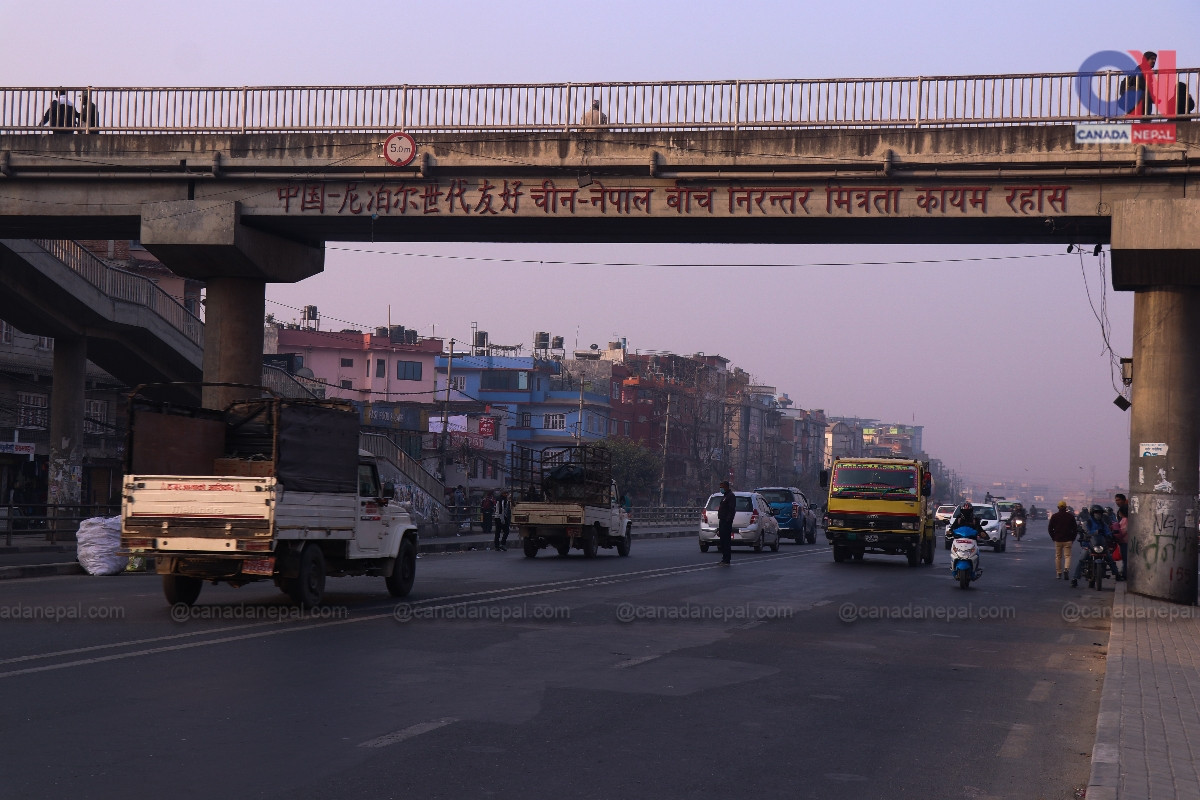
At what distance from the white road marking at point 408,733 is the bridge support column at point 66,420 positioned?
2841 centimetres

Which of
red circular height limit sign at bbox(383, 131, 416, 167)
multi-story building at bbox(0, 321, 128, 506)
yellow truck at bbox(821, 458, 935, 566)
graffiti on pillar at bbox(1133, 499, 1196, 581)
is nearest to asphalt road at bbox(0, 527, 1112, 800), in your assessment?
graffiti on pillar at bbox(1133, 499, 1196, 581)

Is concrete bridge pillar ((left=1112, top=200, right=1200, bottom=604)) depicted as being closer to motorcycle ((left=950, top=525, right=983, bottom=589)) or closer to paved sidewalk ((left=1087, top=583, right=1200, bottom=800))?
motorcycle ((left=950, top=525, right=983, bottom=589))

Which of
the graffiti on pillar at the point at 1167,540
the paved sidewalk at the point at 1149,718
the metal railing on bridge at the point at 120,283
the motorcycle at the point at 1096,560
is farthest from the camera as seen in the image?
the metal railing on bridge at the point at 120,283

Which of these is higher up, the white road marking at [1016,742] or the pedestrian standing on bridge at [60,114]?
the pedestrian standing on bridge at [60,114]

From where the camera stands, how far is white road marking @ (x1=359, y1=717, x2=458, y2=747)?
7838mm

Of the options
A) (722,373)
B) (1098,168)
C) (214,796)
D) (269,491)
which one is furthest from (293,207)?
(722,373)

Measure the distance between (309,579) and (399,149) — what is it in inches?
434

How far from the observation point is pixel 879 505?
101 feet

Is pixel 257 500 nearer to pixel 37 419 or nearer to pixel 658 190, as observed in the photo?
pixel 658 190

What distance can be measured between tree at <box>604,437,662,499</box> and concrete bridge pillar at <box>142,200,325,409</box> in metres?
61.4

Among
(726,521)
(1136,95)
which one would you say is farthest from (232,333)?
(1136,95)

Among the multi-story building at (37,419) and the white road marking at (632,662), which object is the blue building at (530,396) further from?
the white road marking at (632,662)

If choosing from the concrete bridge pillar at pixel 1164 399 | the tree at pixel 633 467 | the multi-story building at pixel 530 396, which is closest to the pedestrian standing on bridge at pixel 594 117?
the concrete bridge pillar at pixel 1164 399

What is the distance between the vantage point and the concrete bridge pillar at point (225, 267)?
81.5 ft
